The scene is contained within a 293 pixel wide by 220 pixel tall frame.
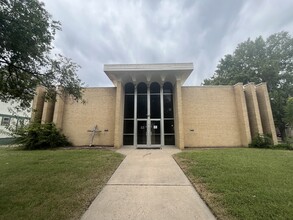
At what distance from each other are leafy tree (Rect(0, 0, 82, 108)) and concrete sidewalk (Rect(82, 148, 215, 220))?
3.72 m

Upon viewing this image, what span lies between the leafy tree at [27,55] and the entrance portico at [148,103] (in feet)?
25.3

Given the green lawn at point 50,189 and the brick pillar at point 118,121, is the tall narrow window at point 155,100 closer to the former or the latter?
the brick pillar at point 118,121

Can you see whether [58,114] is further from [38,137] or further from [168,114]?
[168,114]

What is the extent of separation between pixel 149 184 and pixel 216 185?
195cm

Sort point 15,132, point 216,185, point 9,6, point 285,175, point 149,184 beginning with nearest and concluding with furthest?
point 9,6 → point 216,185 → point 149,184 → point 285,175 → point 15,132

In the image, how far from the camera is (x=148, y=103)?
49.8 feet

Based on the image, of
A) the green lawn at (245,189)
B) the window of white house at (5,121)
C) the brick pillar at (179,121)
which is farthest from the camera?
the window of white house at (5,121)

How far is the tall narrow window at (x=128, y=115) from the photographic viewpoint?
14.9 meters

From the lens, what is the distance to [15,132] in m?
13.2

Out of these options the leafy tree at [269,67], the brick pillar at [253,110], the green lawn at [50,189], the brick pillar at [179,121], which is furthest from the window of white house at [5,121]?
the leafy tree at [269,67]

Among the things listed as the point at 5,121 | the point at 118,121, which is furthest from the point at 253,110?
the point at 5,121

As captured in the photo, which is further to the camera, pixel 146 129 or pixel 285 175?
pixel 146 129

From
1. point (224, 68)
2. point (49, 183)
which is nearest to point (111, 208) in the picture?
point (49, 183)

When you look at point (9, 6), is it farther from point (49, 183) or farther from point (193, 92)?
point (193, 92)
